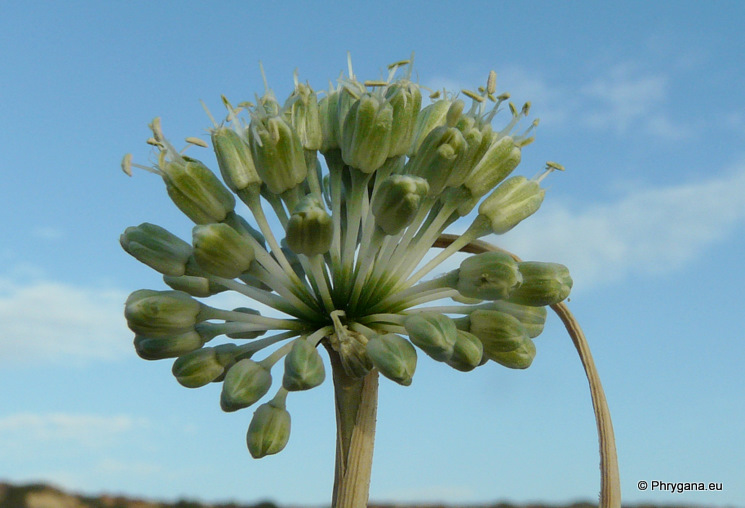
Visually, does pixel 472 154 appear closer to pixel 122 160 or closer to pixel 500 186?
pixel 500 186

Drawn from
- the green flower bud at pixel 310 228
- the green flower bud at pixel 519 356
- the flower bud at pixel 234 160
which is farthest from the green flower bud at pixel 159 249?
the green flower bud at pixel 519 356

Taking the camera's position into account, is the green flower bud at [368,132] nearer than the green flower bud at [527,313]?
Yes

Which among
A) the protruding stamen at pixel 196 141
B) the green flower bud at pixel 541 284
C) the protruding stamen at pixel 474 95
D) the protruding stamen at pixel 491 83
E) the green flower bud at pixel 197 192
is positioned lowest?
the green flower bud at pixel 541 284

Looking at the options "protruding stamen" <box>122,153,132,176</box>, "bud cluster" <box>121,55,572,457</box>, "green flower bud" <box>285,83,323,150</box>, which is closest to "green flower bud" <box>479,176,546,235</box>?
"bud cluster" <box>121,55,572,457</box>

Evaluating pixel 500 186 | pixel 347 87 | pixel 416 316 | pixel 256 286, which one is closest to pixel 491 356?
pixel 416 316

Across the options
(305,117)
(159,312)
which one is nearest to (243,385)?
(159,312)

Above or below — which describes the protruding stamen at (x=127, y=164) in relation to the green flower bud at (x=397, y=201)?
above

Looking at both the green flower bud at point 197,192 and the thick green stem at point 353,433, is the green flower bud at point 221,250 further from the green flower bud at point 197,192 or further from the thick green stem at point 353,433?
the thick green stem at point 353,433
